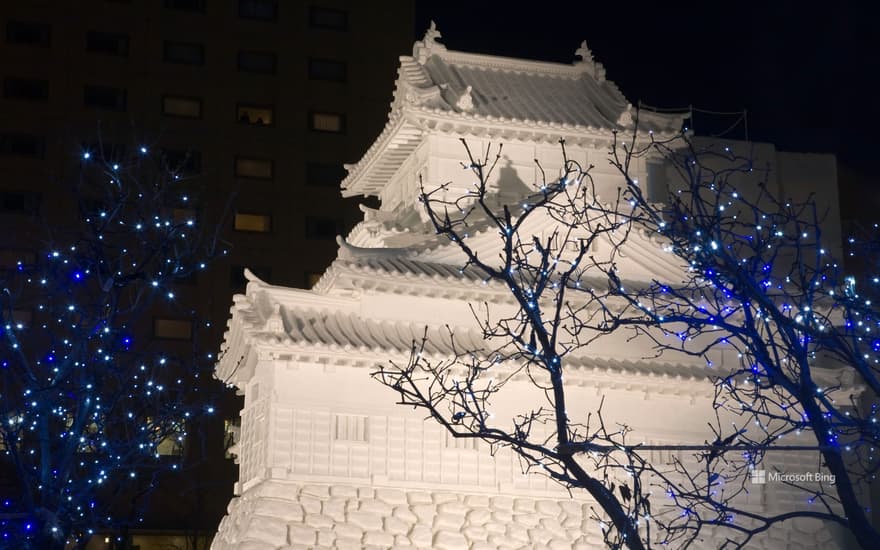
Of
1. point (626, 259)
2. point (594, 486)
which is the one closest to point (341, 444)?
point (626, 259)

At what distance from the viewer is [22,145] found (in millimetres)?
40188

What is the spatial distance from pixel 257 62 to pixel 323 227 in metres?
6.50

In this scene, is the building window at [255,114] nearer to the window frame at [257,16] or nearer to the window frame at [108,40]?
the window frame at [257,16]

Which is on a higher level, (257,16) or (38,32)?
(257,16)

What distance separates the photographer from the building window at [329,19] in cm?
4450

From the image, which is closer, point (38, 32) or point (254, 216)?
point (38, 32)

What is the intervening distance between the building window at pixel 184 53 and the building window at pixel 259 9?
2.23 m

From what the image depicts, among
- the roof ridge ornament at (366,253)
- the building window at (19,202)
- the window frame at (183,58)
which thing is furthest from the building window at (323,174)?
the roof ridge ornament at (366,253)

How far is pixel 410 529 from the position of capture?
18344 mm

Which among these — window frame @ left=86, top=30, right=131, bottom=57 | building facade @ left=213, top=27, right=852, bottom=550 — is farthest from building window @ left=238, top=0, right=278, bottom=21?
building facade @ left=213, top=27, right=852, bottom=550

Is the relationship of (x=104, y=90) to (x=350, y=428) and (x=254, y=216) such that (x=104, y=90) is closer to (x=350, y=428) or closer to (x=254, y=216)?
(x=254, y=216)

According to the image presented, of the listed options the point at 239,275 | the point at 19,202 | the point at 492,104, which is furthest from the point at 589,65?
the point at 19,202

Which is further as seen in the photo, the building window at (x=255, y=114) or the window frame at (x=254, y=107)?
the building window at (x=255, y=114)

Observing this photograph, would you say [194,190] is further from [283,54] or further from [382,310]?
[382,310]
